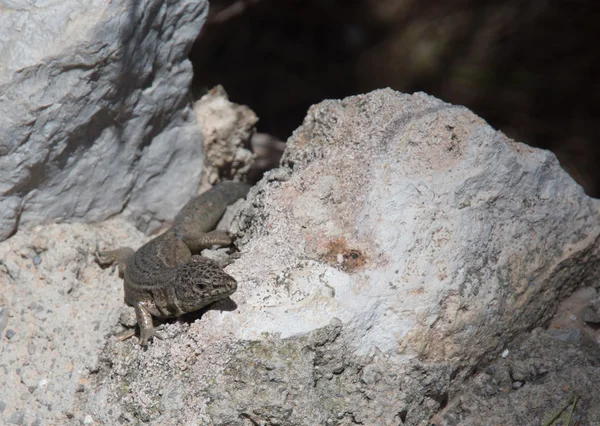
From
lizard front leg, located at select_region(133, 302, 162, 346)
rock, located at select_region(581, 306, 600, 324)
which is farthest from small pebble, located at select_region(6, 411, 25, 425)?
rock, located at select_region(581, 306, 600, 324)

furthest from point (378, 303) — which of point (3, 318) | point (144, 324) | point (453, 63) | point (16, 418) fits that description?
point (453, 63)

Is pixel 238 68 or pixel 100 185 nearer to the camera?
pixel 100 185

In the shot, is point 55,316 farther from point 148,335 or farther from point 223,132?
point 223,132

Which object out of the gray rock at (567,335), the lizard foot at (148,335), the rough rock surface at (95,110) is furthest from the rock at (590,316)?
the rough rock surface at (95,110)

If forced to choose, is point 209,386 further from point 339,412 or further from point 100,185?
point 100,185

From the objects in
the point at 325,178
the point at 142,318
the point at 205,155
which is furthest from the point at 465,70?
the point at 142,318

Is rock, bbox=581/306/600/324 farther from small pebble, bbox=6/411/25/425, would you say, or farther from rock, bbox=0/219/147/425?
small pebble, bbox=6/411/25/425
